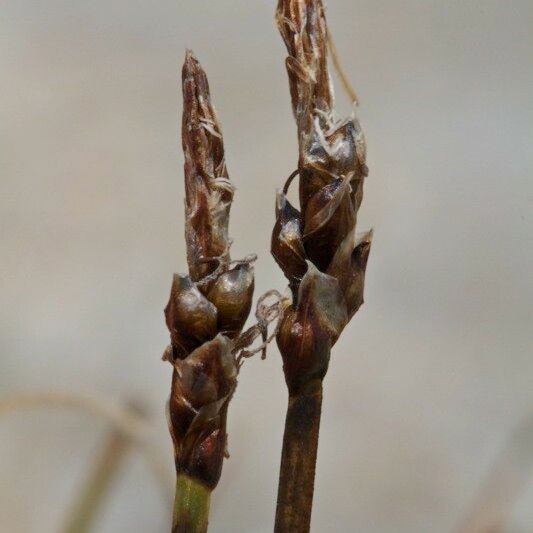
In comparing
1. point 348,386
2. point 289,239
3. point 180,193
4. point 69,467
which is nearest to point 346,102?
point 180,193

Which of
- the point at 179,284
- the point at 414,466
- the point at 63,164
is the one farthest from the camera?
the point at 63,164

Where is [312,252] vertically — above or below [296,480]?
above

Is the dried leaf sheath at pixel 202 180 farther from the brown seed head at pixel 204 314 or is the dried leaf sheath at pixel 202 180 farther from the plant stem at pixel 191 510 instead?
the plant stem at pixel 191 510

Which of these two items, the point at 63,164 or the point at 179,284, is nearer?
the point at 179,284

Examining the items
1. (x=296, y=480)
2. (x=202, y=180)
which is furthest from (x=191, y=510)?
(x=202, y=180)

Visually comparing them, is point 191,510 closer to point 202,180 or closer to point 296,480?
point 296,480

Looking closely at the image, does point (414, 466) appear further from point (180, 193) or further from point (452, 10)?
point (452, 10)
